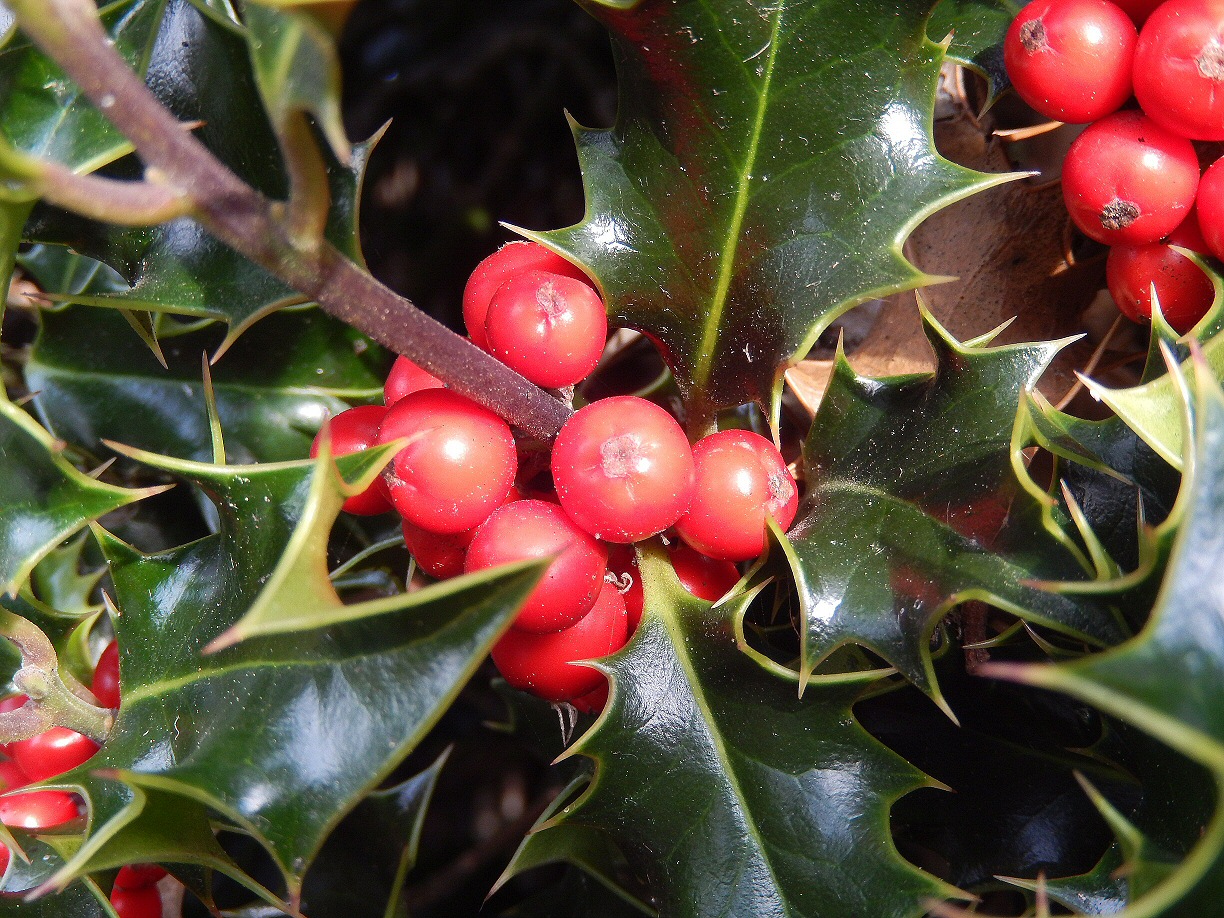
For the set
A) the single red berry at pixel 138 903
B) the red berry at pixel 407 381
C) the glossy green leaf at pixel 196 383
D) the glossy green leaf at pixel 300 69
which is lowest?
the single red berry at pixel 138 903

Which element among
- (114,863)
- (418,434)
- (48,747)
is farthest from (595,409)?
(48,747)

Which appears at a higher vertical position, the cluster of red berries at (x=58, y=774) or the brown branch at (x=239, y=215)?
the brown branch at (x=239, y=215)

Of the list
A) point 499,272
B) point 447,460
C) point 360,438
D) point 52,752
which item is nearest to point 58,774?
point 52,752

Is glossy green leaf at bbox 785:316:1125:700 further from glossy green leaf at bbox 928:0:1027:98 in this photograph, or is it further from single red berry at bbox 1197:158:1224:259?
glossy green leaf at bbox 928:0:1027:98

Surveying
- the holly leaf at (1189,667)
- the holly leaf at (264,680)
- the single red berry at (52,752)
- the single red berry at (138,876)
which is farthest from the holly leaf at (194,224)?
the holly leaf at (1189,667)

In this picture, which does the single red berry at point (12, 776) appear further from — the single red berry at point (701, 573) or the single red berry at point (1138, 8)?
the single red berry at point (1138, 8)

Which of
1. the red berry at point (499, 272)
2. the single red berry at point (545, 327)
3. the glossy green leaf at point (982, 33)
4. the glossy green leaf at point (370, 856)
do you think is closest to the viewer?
the single red berry at point (545, 327)
